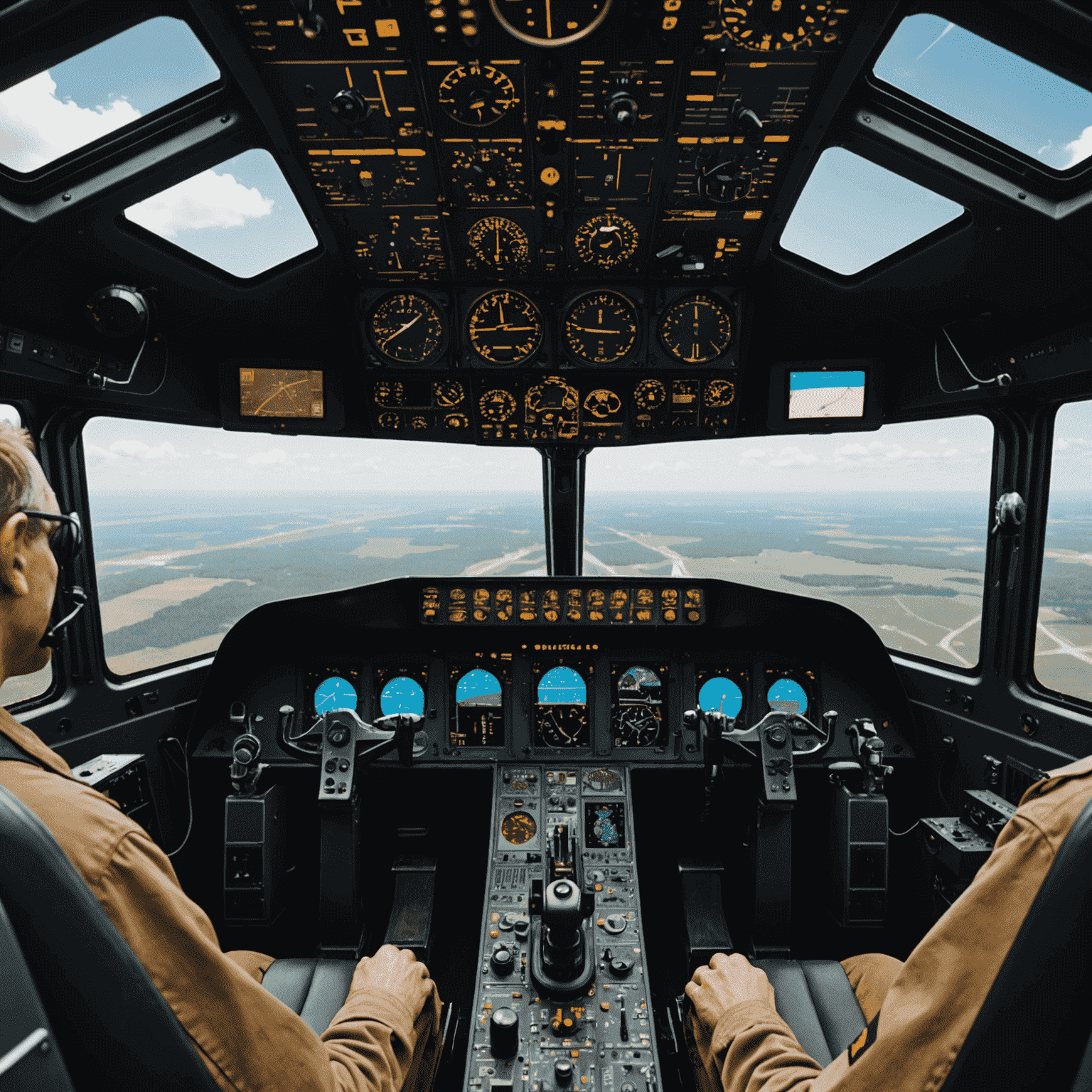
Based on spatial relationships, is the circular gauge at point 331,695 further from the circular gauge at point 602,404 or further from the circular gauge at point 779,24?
the circular gauge at point 779,24

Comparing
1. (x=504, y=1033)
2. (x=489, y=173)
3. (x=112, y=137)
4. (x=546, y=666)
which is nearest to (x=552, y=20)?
(x=489, y=173)

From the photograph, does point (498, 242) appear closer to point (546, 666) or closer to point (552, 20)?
point (552, 20)

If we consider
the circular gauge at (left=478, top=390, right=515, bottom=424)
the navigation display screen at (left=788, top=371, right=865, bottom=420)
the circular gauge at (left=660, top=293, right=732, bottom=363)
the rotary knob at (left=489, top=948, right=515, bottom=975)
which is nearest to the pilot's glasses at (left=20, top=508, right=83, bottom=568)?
the rotary knob at (left=489, top=948, right=515, bottom=975)

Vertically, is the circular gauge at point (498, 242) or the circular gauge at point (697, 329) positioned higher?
the circular gauge at point (498, 242)

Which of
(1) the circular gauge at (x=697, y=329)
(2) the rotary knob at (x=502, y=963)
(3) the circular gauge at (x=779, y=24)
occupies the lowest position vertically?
(2) the rotary knob at (x=502, y=963)

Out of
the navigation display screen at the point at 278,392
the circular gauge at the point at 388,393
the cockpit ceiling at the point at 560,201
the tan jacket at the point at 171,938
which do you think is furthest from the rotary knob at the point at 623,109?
the tan jacket at the point at 171,938

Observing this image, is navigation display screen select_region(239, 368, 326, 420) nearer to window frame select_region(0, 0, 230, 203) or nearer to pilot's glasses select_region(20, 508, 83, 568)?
window frame select_region(0, 0, 230, 203)

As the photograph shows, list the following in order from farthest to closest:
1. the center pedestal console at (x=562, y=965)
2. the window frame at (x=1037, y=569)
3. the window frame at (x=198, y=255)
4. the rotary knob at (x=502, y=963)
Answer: the window frame at (x=1037, y=569) → the window frame at (x=198, y=255) → the rotary knob at (x=502, y=963) → the center pedestal console at (x=562, y=965)
